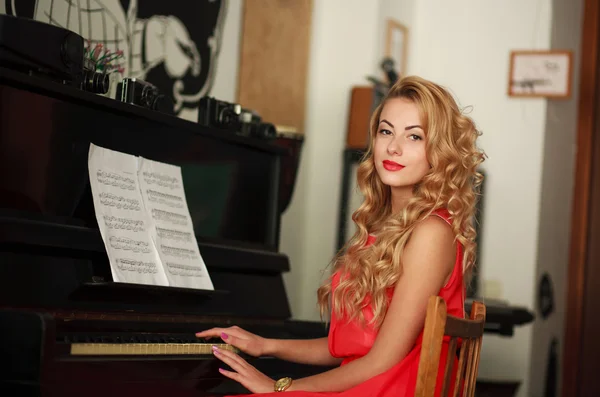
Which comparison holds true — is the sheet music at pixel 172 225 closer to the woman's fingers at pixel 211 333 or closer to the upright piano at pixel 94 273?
the upright piano at pixel 94 273

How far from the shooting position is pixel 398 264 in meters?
1.94

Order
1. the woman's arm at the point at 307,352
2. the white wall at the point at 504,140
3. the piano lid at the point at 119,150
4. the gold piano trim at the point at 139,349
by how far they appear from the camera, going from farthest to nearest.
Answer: the white wall at the point at 504,140
the woman's arm at the point at 307,352
the piano lid at the point at 119,150
the gold piano trim at the point at 139,349

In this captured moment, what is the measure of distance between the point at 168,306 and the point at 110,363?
0.50 m

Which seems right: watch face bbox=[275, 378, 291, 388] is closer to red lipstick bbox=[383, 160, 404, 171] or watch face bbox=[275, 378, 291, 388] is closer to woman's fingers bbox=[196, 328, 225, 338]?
woman's fingers bbox=[196, 328, 225, 338]

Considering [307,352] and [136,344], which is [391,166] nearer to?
[307,352]

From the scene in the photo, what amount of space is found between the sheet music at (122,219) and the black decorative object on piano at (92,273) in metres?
0.03

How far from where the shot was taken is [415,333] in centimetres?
188

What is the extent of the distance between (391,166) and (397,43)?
10.8ft

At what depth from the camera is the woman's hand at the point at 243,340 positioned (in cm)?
207

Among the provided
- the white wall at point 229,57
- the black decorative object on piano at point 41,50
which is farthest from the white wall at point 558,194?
the black decorative object on piano at point 41,50

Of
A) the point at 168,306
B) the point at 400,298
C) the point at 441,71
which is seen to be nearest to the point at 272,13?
the point at 441,71

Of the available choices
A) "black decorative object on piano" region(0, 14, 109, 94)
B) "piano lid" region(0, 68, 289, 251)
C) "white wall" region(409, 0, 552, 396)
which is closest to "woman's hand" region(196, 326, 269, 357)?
"piano lid" region(0, 68, 289, 251)

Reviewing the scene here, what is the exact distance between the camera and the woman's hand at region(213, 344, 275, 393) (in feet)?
6.35

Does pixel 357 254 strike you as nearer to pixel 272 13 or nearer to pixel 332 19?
pixel 272 13
